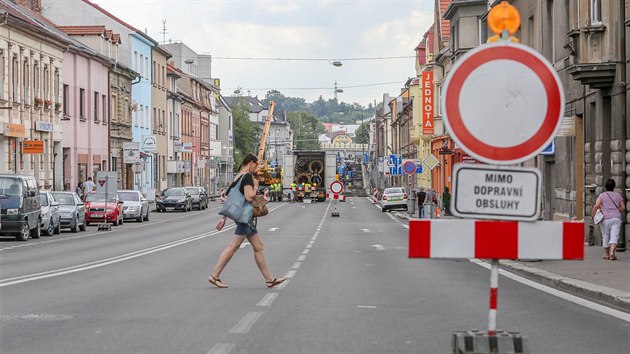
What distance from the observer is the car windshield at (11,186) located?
100 feet

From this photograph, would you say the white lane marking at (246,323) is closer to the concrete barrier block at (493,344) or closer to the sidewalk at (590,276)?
the concrete barrier block at (493,344)

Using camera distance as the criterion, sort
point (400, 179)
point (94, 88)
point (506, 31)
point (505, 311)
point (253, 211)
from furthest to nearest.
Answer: point (400, 179) → point (94, 88) → point (253, 211) → point (505, 311) → point (506, 31)

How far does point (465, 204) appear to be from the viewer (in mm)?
6184

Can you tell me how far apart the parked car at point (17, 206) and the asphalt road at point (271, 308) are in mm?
7325

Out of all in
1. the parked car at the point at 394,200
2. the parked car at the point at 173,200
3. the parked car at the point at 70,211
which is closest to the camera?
the parked car at the point at 70,211

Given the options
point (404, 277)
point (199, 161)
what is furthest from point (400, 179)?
point (404, 277)

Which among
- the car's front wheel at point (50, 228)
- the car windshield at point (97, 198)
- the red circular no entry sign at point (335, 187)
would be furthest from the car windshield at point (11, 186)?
the red circular no entry sign at point (335, 187)

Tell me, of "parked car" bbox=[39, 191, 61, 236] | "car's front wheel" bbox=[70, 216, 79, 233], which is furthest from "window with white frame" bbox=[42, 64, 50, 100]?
"parked car" bbox=[39, 191, 61, 236]

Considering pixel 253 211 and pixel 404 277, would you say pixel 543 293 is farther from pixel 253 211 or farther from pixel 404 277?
pixel 253 211

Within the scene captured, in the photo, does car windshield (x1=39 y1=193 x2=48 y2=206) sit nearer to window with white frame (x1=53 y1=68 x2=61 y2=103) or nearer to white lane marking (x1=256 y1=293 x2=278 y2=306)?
window with white frame (x1=53 y1=68 x2=61 y2=103)

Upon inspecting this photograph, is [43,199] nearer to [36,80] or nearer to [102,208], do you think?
[102,208]

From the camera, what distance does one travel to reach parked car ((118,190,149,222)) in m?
48.3

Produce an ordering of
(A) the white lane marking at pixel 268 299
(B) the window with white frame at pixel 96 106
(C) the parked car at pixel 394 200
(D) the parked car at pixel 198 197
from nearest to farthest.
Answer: (A) the white lane marking at pixel 268 299, (B) the window with white frame at pixel 96 106, (C) the parked car at pixel 394 200, (D) the parked car at pixel 198 197

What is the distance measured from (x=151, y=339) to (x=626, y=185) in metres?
17.2
